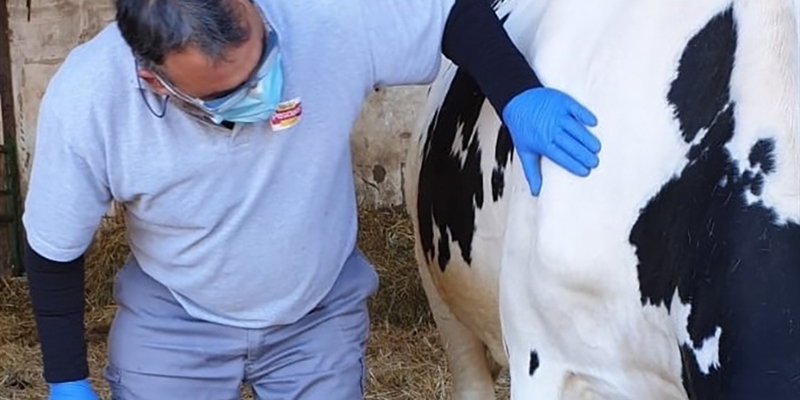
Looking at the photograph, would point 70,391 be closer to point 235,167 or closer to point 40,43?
point 235,167

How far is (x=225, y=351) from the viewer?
2631mm

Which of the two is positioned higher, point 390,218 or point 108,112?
point 108,112

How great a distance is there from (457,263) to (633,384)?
2.86 ft

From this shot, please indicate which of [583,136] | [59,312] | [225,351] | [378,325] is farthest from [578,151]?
[378,325]

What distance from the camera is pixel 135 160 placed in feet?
7.69

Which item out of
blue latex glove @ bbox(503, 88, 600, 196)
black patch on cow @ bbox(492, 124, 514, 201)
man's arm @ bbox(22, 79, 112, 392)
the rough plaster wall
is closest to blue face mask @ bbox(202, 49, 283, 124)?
man's arm @ bbox(22, 79, 112, 392)

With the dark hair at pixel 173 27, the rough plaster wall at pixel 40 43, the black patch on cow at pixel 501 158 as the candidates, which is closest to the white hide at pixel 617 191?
the black patch on cow at pixel 501 158

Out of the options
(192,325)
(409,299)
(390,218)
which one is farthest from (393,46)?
(390,218)

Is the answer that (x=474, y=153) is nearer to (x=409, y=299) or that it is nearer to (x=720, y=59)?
(x=720, y=59)

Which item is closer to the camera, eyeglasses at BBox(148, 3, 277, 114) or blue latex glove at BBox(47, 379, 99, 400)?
eyeglasses at BBox(148, 3, 277, 114)

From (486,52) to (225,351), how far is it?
70 cm

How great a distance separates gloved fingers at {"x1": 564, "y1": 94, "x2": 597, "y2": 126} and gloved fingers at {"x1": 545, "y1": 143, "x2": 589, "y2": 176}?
0.18ft

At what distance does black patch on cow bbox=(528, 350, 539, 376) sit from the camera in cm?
243

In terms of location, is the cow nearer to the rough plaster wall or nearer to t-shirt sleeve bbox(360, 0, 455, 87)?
t-shirt sleeve bbox(360, 0, 455, 87)
